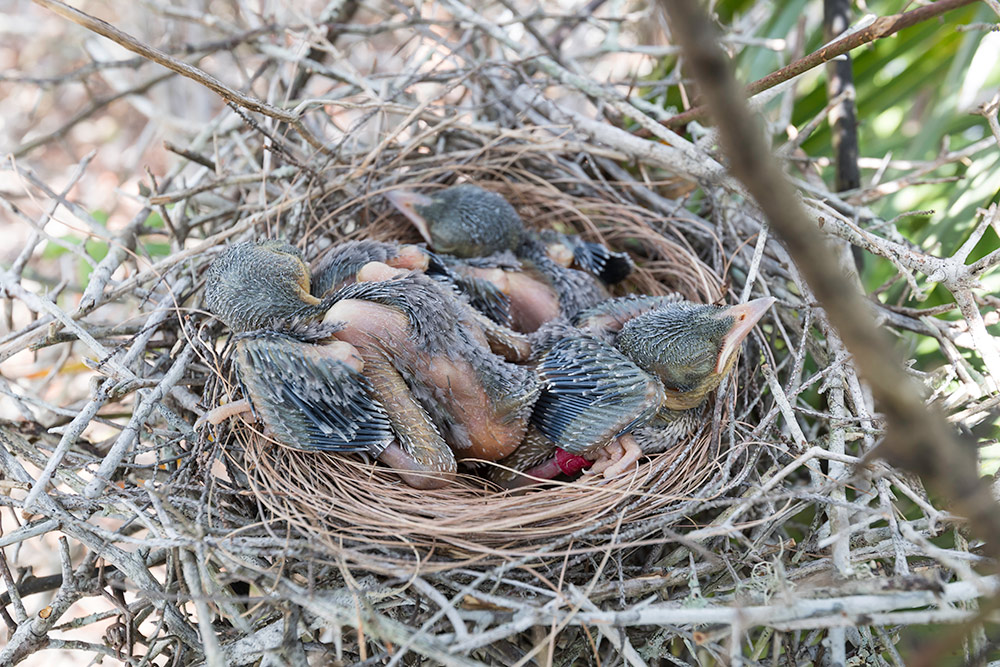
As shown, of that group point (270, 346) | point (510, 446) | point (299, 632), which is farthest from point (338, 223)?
point (299, 632)

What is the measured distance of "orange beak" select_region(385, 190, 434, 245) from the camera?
1.44m

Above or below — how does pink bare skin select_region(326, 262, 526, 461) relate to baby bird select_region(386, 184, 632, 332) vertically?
below

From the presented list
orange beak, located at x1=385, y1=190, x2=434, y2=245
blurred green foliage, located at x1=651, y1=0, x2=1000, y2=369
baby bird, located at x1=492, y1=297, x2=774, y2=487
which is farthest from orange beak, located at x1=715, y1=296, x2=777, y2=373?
orange beak, located at x1=385, y1=190, x2=434, y2=245

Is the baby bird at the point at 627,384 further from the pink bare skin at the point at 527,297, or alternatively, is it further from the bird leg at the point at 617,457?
the pink bare skin at the point at 527,297

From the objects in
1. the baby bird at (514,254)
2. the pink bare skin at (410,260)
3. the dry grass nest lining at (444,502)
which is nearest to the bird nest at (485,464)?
the dry grass nest lining at (444,502)

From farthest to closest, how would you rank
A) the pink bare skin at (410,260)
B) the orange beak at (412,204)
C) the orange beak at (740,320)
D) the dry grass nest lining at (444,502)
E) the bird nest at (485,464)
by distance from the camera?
the orange beak at (412,204) < the pink bare skin at (410,260) < the orange beak at (740,320) < the dry grass nest lining at (444,502) < the bird nest at (485,464)

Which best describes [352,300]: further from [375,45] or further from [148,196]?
[375,45]

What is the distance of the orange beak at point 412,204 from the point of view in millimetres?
1438

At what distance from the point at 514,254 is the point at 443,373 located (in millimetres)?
445

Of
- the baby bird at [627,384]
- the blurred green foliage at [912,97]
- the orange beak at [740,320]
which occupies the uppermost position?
the blurred green foliage at [912,97]

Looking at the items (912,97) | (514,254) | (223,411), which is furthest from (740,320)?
(912,97)

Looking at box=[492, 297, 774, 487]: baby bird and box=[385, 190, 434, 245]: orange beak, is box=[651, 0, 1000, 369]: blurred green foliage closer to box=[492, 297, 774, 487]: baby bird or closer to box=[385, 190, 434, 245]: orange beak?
box=[492, 297, 774, 487]: baby bird

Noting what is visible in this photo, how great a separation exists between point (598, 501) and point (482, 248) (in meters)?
0.60

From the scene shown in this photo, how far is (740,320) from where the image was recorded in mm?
1087
